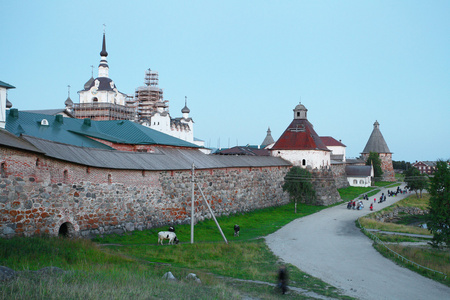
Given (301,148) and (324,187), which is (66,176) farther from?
(324,187)

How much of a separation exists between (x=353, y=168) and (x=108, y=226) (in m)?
50.4

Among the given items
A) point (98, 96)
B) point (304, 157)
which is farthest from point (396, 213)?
point (98, 96)

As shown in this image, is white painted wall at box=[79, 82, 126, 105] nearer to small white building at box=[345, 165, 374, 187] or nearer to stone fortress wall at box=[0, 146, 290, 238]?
small white building at box=[345, 165, 374, 187]

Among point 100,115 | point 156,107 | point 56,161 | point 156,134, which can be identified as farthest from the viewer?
point 156,107

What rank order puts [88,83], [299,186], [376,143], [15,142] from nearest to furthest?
[15,142] < [299,186] < [88,83] < [376,143]

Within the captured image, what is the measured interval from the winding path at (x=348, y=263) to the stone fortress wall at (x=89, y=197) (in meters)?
4.99

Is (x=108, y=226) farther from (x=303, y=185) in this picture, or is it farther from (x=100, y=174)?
(x=303, y=185)

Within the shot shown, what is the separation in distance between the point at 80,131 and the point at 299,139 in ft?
67.5

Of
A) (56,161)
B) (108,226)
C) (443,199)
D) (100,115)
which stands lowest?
(108,226)

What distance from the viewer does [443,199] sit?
1967 centimetres

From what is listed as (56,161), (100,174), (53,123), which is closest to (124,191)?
(100,174)

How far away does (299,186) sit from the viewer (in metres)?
33.9

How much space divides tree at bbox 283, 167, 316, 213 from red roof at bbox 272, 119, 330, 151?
11.9 feet

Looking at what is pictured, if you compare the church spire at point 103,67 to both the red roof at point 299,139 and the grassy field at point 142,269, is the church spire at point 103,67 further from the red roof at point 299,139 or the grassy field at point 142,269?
the grassy field at point 142,269
